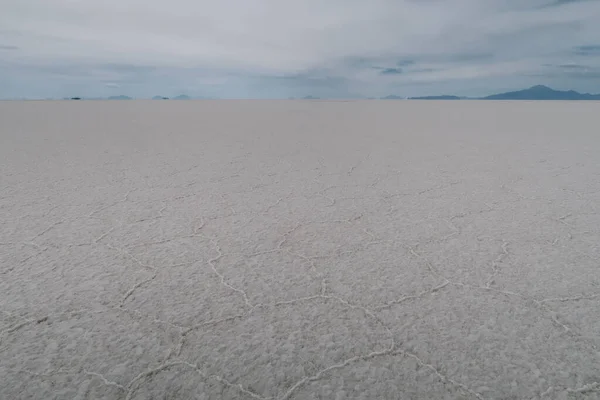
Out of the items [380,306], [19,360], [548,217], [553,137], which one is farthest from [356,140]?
[19,360]

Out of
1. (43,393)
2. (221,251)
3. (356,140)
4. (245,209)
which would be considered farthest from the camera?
(356,140)

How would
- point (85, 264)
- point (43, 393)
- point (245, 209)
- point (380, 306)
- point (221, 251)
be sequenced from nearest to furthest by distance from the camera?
point (43, 393), point (380, 306), point (85, 264), point (221, 251), point (245, 209)

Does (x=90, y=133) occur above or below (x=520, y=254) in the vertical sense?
above

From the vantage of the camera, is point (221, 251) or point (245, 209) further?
point (245, 209)

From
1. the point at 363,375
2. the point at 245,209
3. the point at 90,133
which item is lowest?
the point at 363,375

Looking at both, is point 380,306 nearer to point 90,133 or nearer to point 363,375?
point 363,375

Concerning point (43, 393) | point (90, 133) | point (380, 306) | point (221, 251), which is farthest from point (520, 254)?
point (90, 133)

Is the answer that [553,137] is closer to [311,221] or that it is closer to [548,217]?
[548,217]
